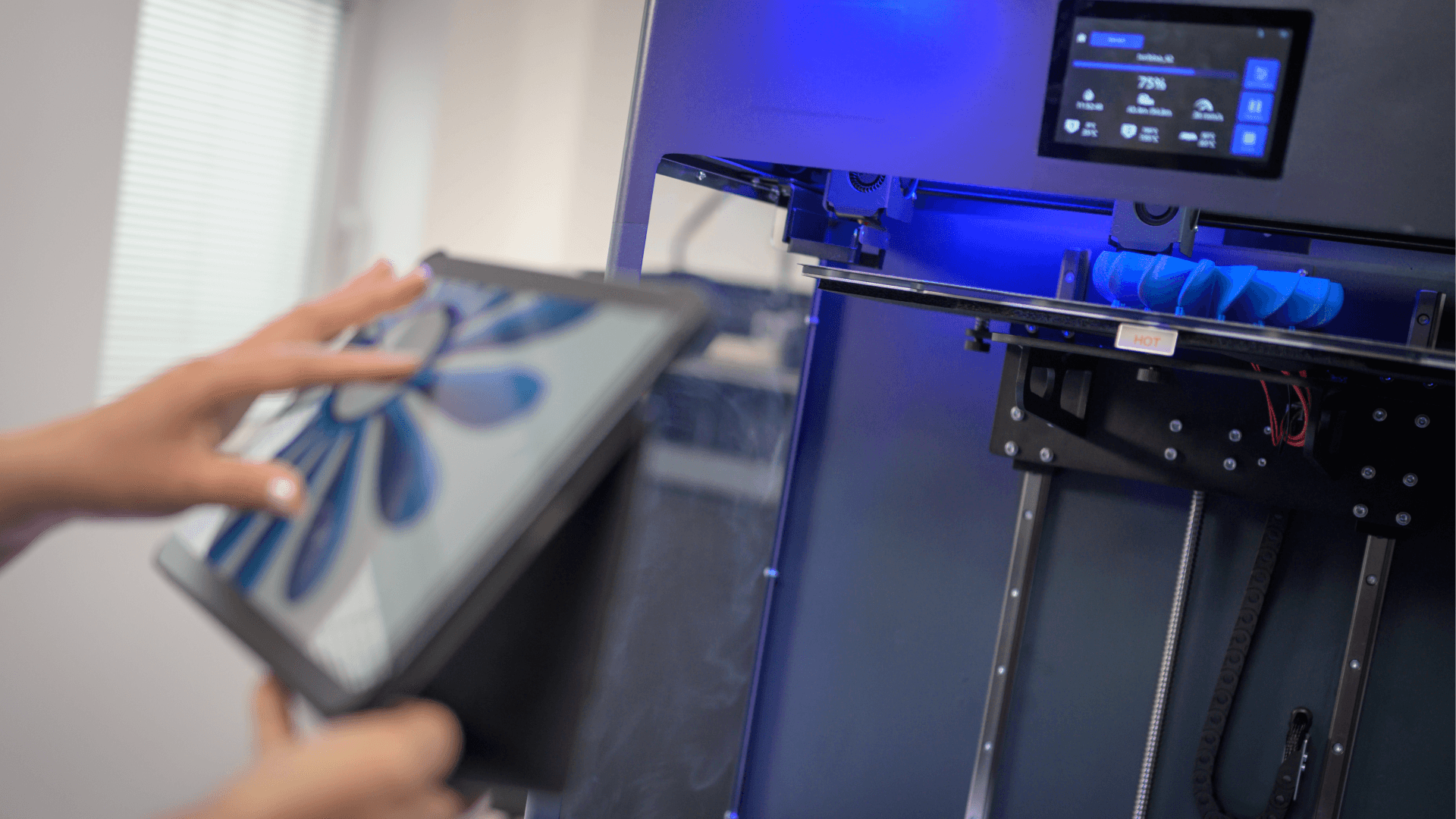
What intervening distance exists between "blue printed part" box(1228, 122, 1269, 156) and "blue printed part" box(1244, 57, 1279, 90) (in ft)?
0.13

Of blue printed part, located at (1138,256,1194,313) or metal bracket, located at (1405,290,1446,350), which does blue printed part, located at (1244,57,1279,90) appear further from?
metal bracket, located at (1405,290,1446,350)

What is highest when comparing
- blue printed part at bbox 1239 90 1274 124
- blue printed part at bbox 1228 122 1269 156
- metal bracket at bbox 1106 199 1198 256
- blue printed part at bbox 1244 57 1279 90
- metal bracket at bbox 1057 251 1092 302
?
blue printed part at bbox 1244 57 1279 90

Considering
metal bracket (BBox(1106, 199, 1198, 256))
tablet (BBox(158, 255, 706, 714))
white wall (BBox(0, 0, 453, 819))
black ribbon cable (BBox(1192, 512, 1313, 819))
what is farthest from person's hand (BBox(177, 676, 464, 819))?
white wall (BBox(0, 0, 453, 819))

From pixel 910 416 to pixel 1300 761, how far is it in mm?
719

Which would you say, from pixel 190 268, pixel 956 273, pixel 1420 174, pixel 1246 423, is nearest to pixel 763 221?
pixel 956 273

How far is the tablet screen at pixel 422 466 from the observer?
483mm

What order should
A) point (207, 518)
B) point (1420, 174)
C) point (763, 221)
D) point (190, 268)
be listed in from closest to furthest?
point (207, 518) → point (1420, 174) → point (763, 221) → point (190, 268)

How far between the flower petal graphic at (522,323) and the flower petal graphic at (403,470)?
0.17 ft

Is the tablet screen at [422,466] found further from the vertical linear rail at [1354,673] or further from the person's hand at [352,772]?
the vertical linear rail at [1354,673]

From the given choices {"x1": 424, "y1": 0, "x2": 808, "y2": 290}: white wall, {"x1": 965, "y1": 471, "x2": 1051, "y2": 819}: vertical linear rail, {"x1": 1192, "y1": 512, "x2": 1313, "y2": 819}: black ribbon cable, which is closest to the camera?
{"x1": 1192, "y1": 512, "x2": 1313, "y2": 819}: black ribbon cable

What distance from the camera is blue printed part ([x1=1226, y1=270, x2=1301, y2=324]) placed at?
4.16ft

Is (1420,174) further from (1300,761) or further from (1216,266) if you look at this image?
(1300,761)

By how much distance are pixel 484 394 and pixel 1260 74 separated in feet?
3.01

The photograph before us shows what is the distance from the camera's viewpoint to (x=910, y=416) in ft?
5.54
